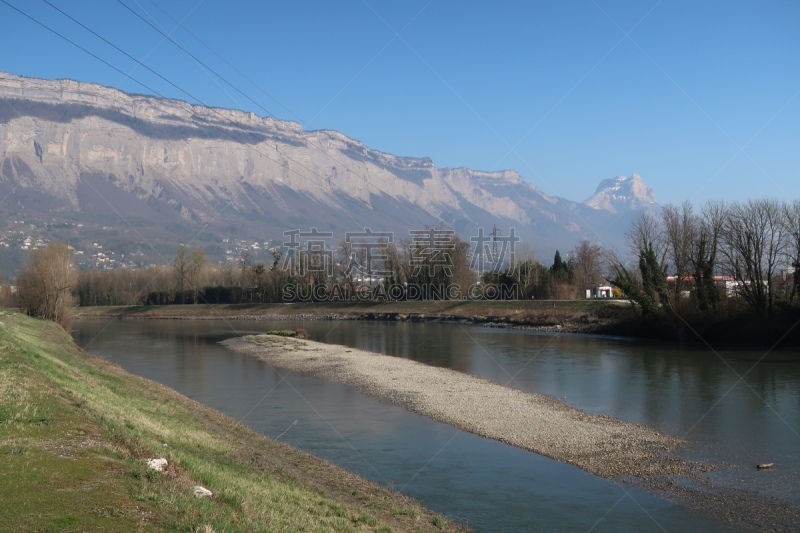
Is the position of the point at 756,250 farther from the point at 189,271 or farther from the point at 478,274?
the point at 189,271

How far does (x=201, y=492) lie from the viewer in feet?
36.6

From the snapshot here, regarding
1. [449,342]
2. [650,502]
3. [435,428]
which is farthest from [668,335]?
[650,502]

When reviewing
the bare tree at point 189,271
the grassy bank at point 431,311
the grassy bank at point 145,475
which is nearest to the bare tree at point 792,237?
the grassy bank at point 431,311

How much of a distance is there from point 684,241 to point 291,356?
3653 centimetres

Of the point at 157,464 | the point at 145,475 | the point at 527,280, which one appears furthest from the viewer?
the point at 527,280

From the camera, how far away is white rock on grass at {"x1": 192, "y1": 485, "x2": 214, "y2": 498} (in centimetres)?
1100

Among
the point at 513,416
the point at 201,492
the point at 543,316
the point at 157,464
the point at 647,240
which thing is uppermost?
the point at 647,240

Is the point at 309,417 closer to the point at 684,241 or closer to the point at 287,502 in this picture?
the point at 287,502

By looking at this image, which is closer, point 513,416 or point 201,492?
point 201,492

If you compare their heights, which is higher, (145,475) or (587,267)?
(587,267)

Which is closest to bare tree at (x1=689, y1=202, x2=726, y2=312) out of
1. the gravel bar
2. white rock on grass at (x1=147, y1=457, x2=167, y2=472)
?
the gravel bar

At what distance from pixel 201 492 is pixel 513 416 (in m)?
16.5

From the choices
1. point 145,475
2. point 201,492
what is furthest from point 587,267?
point 145,475

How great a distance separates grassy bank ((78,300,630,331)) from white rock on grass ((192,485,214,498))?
5986 centimetres
